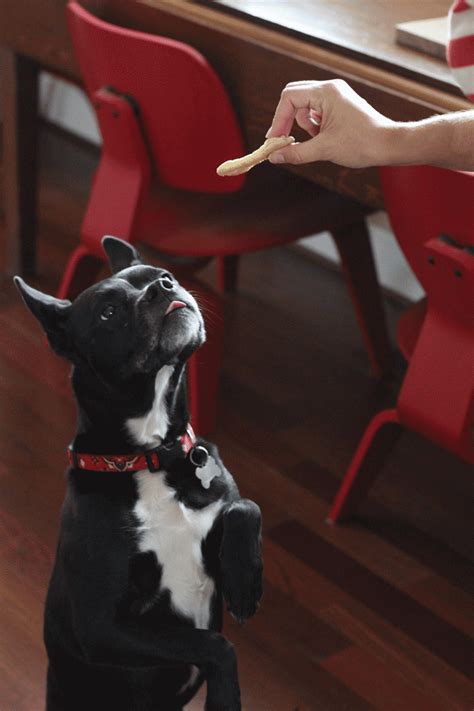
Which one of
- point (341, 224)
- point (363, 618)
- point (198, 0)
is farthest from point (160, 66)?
point (363, 618)

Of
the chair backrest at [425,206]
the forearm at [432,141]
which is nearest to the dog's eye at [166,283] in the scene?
the forearm at [432,141]

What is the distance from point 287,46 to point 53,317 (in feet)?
3.26

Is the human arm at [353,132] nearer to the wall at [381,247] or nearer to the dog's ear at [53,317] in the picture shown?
the dog's ear at [53,317]

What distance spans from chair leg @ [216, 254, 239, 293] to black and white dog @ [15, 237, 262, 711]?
1658 millimetres

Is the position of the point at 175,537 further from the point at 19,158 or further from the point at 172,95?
the point at 19,158

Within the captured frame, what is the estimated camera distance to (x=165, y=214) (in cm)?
232

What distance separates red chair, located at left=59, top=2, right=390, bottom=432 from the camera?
82.1 inches

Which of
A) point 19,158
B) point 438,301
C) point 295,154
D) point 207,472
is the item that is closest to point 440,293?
point 438,301

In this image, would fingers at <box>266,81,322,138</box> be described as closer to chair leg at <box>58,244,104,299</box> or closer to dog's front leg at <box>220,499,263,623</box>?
dog's front leg at <box>220,499,263,623</box>

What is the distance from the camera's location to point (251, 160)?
1269mm

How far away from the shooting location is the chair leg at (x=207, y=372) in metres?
2.25

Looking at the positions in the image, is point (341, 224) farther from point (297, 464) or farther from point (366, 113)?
point (366, 113)

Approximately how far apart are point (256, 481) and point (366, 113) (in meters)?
1.00

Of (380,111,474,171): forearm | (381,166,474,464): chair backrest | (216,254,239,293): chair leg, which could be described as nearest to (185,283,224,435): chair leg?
(381,166,474,464): chair backrest
